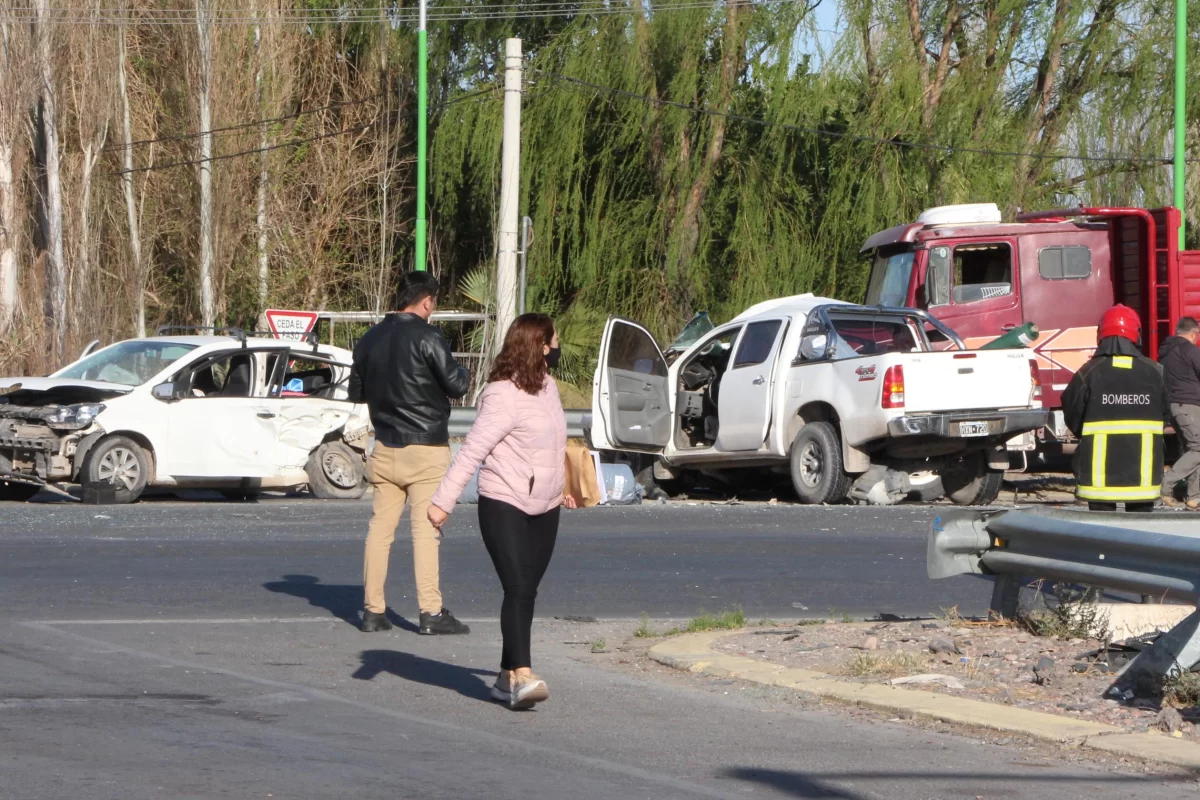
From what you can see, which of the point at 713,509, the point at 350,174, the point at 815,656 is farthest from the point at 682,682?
the point at 350,174

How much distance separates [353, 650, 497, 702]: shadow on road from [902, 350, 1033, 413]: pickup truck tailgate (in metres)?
8.75

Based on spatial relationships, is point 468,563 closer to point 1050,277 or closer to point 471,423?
point 471,423

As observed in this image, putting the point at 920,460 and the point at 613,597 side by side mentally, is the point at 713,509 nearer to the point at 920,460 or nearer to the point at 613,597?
the point at 920,460

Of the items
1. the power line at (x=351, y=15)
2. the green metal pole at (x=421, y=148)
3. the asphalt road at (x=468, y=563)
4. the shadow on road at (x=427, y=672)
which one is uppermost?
the power line at (x=351, y=15)

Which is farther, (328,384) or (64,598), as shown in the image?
(328,384)

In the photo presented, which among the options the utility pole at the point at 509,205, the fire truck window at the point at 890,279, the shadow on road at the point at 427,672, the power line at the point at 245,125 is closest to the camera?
the shadow on road at the point at 427,672

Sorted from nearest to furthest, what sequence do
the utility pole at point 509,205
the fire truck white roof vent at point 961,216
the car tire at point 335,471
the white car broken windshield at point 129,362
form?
the white car broken windshield at point 129,362 < the car tire at point 335,471 < the fire truck white roof vent at point 961,216 < the utility pole at point 509,205

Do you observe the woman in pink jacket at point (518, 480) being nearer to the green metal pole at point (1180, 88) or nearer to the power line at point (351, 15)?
the green metal pole at point (1180, 88)

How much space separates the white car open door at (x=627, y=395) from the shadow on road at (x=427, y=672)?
944 cm

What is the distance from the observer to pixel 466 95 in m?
31.6

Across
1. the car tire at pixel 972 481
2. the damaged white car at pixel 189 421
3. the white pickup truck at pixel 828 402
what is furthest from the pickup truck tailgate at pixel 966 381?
the damaged white car at pixel 189 421

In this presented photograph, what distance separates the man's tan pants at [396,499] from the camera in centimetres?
863

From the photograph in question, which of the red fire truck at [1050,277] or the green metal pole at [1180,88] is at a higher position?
the green metal pole at [1180,88]

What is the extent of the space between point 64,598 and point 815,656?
450 centimetres
